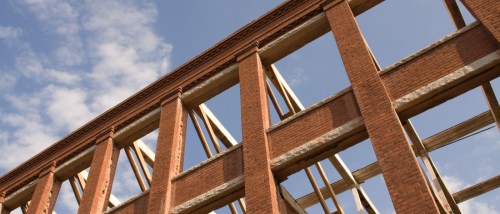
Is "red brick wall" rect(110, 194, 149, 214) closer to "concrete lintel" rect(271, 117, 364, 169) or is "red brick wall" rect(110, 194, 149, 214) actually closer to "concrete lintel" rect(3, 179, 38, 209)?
"concrete lintel" rect(271, 117, 364, 169)

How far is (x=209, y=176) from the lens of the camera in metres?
9.77

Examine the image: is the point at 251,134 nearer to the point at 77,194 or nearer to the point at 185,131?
the point at 185,131

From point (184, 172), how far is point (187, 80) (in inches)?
125

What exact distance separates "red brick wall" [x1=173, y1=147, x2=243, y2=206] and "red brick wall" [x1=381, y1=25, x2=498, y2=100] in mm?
3362

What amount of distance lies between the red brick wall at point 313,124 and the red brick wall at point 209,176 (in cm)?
88

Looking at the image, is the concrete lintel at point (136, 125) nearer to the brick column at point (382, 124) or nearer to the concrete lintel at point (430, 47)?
the brick column at point (382, 124)

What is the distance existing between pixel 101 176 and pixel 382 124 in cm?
762

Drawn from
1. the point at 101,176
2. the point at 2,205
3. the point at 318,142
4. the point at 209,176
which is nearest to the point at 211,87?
the point at 209,176

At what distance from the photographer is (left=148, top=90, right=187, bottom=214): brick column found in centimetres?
998

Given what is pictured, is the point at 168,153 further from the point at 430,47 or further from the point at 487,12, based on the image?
the point at 487,12

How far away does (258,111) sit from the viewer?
998 cm

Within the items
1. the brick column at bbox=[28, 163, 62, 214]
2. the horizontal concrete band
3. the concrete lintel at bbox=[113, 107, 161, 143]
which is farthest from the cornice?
the horizontal concrete band

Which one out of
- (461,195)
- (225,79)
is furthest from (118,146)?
(461,195)

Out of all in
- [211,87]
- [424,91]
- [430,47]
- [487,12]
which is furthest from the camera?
[211,87]
